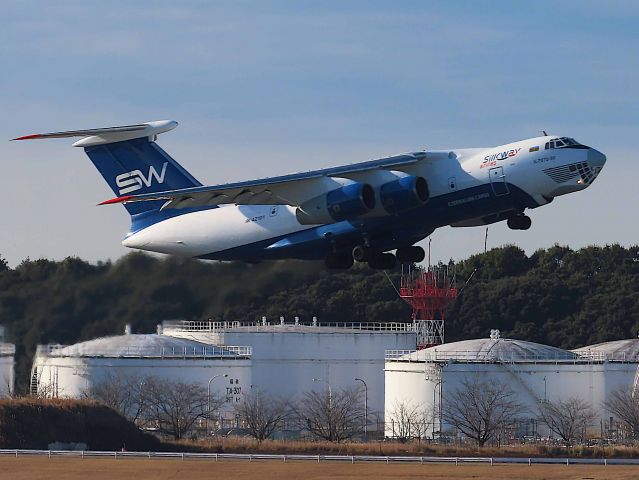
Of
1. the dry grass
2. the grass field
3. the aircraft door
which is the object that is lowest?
the grass field

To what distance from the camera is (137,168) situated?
5016 cm

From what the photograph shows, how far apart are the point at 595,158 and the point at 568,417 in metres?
30.6

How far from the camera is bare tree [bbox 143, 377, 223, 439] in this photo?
71312mm

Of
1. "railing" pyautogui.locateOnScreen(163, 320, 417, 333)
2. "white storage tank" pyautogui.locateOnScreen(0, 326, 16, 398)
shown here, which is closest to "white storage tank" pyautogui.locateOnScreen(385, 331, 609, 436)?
"railing" pyautogui.locateOnScreen(163, 320, 417, 333)

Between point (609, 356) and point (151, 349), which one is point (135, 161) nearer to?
point (151, 349)

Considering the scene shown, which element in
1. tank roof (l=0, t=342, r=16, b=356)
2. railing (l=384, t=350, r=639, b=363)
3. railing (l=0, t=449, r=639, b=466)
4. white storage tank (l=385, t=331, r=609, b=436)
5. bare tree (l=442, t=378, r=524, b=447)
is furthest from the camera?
railing (l=384, t=350, r=639, b=363)

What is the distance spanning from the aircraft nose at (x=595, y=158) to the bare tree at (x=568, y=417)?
2711 centimetres

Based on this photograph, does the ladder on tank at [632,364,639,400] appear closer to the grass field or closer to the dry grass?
the dry grass

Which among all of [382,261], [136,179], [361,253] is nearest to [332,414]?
[136,179]

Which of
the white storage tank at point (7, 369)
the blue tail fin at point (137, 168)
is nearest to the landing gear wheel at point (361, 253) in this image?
the blue tail fin at point (137, 168)

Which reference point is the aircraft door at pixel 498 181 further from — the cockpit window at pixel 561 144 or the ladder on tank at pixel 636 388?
the ladder on tank at pixel 636 388

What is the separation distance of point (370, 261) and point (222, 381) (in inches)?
1353

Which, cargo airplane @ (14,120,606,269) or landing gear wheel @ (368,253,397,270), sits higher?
cargo airplane @ (14,120,606,269)

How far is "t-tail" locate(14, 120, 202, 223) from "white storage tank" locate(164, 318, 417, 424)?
32893 millimetres
